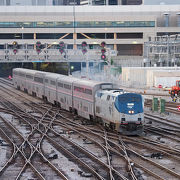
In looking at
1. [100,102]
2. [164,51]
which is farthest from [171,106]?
[164,51]

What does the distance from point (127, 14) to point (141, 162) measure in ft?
313

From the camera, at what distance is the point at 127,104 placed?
29.2m

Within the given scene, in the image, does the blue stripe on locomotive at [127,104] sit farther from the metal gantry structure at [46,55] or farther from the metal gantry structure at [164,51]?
the metal gantry structure at [164,51]

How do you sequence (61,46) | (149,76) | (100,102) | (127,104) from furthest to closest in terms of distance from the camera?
(149,76)
(61,46)
(100,102)
(127,104)

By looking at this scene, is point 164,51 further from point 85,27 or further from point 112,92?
point 112,92

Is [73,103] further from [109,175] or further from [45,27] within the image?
[45,27]

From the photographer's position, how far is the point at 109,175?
1933 centimetres

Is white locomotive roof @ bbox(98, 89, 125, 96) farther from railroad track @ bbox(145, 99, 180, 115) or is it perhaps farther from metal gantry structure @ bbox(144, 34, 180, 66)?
metal gantry structure @ bbox(144, 34, 180, 66)

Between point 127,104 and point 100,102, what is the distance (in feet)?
11.9

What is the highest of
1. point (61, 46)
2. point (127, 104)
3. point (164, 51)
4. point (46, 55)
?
point (61, 46)

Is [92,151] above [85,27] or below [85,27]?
below

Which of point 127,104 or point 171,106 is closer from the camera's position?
point 127,104

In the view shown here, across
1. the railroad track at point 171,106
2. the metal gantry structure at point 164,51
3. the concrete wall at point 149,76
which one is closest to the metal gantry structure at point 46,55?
the concrete wall at point 149,76

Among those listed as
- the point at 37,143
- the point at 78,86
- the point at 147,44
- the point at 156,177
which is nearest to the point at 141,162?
the point at 156,177
